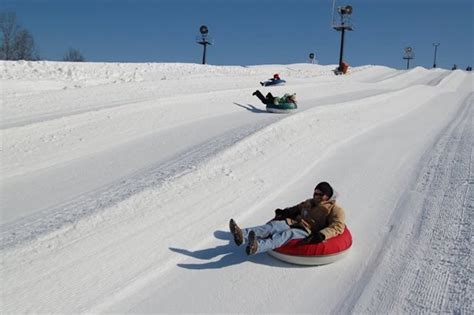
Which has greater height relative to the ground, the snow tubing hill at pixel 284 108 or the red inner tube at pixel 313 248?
the snow tubing hill at pixel 284 108

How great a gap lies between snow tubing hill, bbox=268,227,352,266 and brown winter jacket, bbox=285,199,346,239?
14cm

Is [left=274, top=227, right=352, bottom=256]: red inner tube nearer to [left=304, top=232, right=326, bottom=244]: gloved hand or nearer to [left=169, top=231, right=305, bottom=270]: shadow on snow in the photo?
[left=304, top=232, right=326, bottom=244]: gloved hand

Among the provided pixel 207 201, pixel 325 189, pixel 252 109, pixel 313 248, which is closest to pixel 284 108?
pixel 252 109

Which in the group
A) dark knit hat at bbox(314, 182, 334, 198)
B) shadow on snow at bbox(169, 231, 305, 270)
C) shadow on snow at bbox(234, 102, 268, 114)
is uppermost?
shadow on snow at bbox(234, 102, 268, 114)

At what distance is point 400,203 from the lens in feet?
22.2

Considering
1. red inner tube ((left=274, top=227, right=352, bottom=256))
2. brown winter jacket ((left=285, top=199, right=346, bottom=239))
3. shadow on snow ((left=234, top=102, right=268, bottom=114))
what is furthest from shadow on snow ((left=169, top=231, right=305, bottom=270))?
shadow on snow ((left=234, top=102, right=268, bottom=114))

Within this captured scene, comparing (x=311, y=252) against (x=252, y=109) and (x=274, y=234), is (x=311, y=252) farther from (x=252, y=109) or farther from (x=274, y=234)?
(x=252, y=109)

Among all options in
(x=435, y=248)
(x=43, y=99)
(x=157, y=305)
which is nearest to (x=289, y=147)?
(x=435, y=248)

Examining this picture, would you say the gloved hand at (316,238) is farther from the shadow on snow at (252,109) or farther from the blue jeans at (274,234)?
the shadow on snow at (252,109)

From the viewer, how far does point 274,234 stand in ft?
15.9

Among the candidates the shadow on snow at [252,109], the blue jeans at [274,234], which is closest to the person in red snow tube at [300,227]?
the blue jeans at [274,234]

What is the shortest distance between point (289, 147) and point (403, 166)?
7.58 feet

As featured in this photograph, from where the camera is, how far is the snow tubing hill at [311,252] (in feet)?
15.6

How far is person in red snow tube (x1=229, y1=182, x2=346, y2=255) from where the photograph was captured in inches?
186
